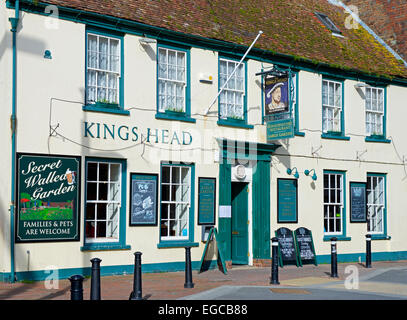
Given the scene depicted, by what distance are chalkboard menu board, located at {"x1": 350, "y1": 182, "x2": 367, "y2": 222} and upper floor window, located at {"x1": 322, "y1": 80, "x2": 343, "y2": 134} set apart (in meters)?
1.97

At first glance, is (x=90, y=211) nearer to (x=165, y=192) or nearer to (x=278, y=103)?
(x=165, y=192)

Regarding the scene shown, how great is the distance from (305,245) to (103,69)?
27.0ft

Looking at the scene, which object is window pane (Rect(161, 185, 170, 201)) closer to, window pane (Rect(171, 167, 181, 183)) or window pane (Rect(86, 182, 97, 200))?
window pane (Rect(171, 167, 181, 183))

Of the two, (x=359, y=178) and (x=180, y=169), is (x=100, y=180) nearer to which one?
(x=180, y=169)

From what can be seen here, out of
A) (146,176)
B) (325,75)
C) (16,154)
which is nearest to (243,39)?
(325,75)

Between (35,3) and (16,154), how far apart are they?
136 inches

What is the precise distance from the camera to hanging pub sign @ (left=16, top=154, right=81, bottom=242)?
45.7ft

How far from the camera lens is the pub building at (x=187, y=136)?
46.9 ft

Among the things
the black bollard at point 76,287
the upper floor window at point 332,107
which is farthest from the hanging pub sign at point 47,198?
the upper floor window at point 332,107

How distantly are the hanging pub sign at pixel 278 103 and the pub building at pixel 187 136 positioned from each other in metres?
0.06

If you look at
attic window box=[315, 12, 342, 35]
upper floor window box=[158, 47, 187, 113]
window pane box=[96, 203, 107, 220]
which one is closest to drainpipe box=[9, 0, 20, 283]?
window pane box=[96, 203, 107, 220]

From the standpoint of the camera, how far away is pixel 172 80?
16.9 metres

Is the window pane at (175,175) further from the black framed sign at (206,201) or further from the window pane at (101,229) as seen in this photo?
the window pane at (101,229)

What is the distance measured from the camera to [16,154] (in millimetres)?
13930
